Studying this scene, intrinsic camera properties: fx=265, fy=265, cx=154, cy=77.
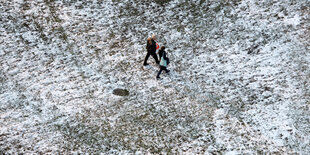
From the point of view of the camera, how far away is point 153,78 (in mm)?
11289

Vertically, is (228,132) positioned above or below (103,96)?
below

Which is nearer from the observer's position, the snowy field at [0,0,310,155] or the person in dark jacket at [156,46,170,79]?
the snowy field at [0,0,310,155]

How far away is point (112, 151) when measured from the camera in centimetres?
880

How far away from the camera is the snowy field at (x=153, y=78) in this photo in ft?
30.1

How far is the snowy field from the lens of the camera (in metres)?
9.18

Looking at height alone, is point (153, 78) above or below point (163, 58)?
below

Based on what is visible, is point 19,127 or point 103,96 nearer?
point 19,127

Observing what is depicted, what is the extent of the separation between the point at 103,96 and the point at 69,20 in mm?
5189

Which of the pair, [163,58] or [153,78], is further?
[153,78]

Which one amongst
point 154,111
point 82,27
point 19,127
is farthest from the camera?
point 82,27

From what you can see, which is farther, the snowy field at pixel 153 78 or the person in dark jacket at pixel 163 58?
the person in dark jacket at pixel 163 58

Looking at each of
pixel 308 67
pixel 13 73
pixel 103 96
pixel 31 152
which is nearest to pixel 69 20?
pixel 13 73

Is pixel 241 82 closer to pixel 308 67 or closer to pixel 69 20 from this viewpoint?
pixel 308 67

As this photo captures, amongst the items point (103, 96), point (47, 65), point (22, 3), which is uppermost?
point (22, 3)
